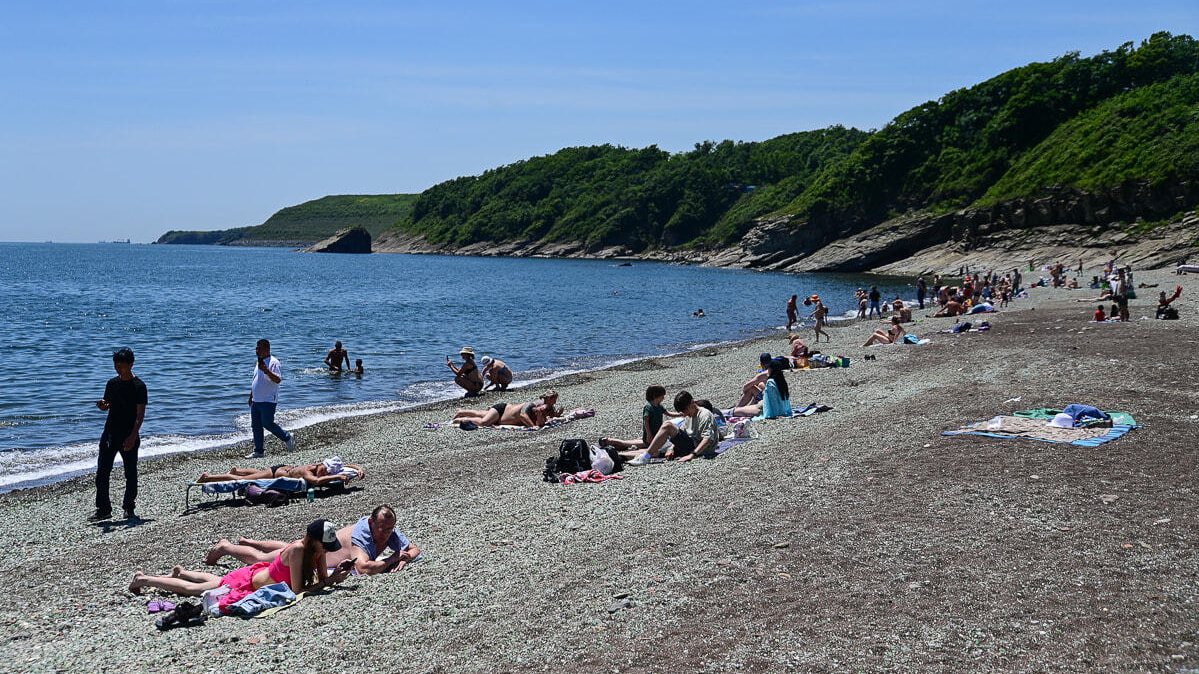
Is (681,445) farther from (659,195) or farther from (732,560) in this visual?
(659,195)

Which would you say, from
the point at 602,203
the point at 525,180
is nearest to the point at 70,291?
the point at 602,203

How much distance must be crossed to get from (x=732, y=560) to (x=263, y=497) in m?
6.69

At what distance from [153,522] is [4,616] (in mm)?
3040

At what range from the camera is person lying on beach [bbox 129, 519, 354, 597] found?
7.95 metres

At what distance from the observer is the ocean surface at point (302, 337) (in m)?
19.7

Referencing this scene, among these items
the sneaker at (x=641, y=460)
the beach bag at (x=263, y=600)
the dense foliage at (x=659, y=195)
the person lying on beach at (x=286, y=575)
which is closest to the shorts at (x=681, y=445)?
the sneaker at (x=641, y=460)

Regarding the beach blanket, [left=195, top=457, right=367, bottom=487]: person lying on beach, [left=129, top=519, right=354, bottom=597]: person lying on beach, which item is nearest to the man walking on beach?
[left=195, top=457, right=367, bottom=487]: person lying on beach

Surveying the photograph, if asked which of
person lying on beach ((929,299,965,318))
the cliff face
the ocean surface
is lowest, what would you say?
the ocean surface

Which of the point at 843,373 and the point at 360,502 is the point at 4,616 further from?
the point at 843,373

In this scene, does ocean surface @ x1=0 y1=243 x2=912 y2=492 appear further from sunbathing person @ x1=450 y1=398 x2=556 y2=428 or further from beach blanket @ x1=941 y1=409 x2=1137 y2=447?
beach blanket @ x1=941 y1=409 x2=1137 y2=447

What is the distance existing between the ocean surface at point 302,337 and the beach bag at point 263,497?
522 cm

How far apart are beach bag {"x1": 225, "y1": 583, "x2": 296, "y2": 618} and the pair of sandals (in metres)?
0.26

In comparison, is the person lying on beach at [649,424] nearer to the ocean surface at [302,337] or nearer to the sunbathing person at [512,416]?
the sunbathing person at [512,416]

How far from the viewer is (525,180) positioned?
198 meters
